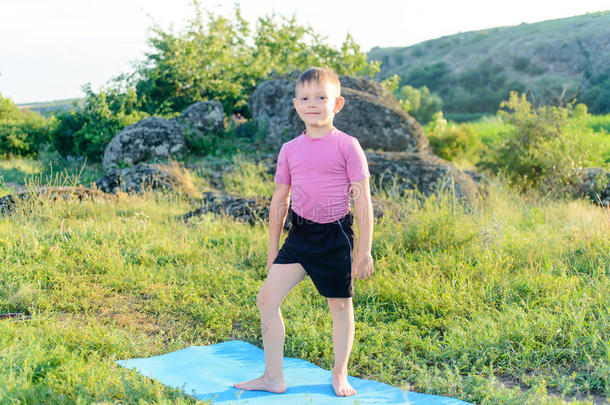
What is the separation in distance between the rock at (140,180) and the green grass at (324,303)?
69.1 inches

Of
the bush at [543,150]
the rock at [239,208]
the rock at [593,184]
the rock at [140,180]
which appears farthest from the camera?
the bush at [543,150]

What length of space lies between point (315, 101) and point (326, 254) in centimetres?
86

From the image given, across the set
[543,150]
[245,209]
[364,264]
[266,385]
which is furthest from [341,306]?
[543,150]

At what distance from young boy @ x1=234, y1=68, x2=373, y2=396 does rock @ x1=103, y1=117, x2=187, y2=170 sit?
8872 millimetres

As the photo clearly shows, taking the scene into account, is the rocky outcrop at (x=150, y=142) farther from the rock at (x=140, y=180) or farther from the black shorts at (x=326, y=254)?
the black shorts at (x=326, y=254)

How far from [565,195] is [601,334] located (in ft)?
21.6

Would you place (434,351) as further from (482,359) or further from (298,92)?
(298,92)

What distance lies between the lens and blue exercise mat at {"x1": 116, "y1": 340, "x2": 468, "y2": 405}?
3.11m

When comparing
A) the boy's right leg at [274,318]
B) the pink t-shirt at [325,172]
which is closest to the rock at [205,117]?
the pink t-shirt at [325,172]

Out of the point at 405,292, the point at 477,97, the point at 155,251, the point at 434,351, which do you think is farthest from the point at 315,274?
the point at 477,97

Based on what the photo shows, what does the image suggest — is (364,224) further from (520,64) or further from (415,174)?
(520,64)

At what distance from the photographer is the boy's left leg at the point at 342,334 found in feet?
10.3

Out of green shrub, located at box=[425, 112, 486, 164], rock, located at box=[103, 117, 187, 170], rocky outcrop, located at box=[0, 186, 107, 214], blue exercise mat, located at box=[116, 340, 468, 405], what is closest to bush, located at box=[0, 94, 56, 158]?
rock, located at box=[103, 117, 187, 170]

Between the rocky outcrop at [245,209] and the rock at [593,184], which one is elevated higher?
the rocky outcrop at [245,209]
